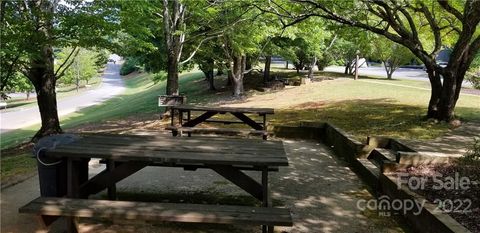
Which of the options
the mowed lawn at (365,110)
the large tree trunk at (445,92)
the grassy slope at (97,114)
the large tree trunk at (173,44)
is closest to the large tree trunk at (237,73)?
the mowed lawn at (365,110)

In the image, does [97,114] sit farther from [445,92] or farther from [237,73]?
[445,92]

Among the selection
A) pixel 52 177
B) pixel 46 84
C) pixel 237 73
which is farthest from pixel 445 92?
pixel 237 73

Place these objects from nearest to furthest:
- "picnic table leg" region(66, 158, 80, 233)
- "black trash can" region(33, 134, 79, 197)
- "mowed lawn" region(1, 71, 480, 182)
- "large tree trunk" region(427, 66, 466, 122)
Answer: "picnic table leg" region(66, 158, 80, 233)
"black trash can" region(33, 134, 79, 197)
"mowed lawn" region(1, 71, 480, 182)
"large tree trunk" region(427, 66, 466, 122)

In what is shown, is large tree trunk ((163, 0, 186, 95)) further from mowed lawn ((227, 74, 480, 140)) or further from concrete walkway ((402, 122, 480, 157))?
concrete walkway ((402, 122, 480, 157))

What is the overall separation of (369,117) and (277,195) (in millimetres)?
5873

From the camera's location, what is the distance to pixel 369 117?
10031mm

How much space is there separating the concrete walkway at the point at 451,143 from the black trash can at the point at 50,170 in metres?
4.77

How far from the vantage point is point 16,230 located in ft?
12.3

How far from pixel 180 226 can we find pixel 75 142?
4.46 feet

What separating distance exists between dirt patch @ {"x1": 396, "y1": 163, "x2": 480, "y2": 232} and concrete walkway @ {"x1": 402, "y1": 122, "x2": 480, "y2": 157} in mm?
855

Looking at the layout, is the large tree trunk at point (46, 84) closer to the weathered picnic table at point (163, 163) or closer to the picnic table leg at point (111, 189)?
the picnic table leg at point (111, 189)

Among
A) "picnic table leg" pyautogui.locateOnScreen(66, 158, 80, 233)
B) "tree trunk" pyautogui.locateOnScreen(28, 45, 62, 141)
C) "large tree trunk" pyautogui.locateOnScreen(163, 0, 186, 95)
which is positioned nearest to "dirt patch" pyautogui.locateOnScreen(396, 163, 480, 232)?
"picnic table leg" pyautogui.locateOnScreen(66, 158, 80, 233)

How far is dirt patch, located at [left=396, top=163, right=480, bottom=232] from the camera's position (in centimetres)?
368

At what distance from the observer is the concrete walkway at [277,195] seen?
3930mm
